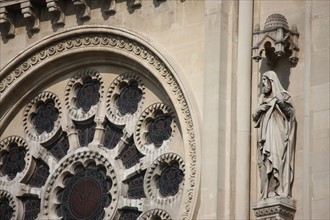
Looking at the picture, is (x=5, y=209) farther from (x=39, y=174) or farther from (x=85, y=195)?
(x=85, y=195)

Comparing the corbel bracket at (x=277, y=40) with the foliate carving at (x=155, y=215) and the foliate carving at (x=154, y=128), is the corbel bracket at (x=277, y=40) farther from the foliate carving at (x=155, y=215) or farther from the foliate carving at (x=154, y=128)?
the foliate carving at (x=155, y=215)

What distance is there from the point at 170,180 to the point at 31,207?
2.98 metres

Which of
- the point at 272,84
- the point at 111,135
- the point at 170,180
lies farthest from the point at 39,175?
the point at 272,84

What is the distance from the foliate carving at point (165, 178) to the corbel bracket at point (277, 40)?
2803mm

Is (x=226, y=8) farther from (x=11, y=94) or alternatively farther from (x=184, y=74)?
(x=11, y=94)

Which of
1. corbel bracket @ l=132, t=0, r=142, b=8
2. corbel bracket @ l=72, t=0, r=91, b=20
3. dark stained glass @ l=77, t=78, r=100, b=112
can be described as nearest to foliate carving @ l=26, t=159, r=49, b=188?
dark stained glass @ l=77, t=78, r=100, b=112

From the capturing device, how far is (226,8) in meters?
23.6

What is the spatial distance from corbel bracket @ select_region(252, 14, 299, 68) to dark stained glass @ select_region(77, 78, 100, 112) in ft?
14.3

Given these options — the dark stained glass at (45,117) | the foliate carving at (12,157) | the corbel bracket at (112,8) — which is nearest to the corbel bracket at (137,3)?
the corbel bracket at (112,8)

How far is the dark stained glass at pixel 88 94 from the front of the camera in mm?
26109

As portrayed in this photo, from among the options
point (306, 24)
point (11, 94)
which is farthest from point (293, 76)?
point (11, 94)

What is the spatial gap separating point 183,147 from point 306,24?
11.0ft

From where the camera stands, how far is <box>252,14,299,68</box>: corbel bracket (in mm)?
22422

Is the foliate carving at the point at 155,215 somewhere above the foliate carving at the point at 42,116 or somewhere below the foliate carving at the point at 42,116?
below
